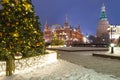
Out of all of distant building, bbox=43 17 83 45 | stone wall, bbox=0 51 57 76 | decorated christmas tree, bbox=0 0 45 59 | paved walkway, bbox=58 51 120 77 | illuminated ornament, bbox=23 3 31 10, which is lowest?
paved walkway, bbox=58 51 120 77

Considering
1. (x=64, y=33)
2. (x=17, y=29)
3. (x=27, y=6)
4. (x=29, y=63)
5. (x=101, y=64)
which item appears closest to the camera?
(x=17, y=29)

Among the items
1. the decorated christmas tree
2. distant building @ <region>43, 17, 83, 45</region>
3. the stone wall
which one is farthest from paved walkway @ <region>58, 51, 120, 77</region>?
distant building @ <region>43, 17, 83, 45</region>

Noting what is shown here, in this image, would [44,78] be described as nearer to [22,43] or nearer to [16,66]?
[16,66]

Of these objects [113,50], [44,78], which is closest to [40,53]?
[44,78]

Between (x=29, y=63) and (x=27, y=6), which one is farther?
(x=27, y=6)

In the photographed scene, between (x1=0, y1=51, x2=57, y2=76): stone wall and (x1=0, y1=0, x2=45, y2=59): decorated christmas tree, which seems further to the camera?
(x1=0, y1=0, x2=45, y2=59): decorated christmas tree

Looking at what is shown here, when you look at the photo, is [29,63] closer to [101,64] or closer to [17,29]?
[17,29]

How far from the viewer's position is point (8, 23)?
14133mm

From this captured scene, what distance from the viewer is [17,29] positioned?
1429 cm

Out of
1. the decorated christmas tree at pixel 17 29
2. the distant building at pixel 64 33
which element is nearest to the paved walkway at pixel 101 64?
the decorated christmas tree at pixel 17 29

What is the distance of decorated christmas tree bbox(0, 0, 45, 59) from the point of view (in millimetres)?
13867

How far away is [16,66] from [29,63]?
136 centimetres

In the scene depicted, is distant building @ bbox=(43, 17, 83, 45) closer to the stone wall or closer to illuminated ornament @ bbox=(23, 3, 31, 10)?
the stone wall

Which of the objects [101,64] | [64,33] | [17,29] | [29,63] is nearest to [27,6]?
[17,29]
